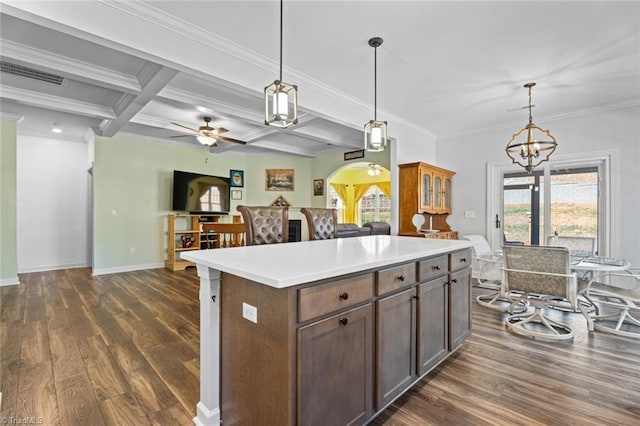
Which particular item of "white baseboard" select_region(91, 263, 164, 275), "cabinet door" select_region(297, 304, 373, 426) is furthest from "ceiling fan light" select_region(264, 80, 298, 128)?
"white baseboard" select_region(91, 263, 164, 275)

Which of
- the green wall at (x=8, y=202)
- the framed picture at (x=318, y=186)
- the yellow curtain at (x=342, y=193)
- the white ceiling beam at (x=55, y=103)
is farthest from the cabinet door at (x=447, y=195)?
the green wall at (x=8, y=202)

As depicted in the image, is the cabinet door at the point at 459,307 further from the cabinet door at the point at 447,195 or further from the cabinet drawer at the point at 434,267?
the cabinet door at the point at 447,195

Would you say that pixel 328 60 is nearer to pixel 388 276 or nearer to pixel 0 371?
pixel 388 276

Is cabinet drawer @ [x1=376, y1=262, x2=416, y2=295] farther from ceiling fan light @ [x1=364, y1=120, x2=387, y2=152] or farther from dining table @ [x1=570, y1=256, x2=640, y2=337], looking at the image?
dining table @ [x1=570, y1=256, x2=640, y2=337]

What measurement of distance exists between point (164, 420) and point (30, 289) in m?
4.33

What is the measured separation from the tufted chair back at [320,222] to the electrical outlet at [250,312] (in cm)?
183

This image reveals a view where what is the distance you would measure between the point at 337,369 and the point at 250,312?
48cm

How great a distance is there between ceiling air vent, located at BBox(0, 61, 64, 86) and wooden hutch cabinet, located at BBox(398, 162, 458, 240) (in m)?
4.82

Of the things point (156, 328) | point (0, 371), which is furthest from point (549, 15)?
point (0, 371)

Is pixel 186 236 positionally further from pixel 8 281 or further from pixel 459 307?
pixel 459 307

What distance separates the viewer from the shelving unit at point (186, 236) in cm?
592

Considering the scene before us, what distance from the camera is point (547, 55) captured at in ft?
9.75

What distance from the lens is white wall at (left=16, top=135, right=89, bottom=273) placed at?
5590 millimetres

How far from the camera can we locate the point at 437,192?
5387mm
